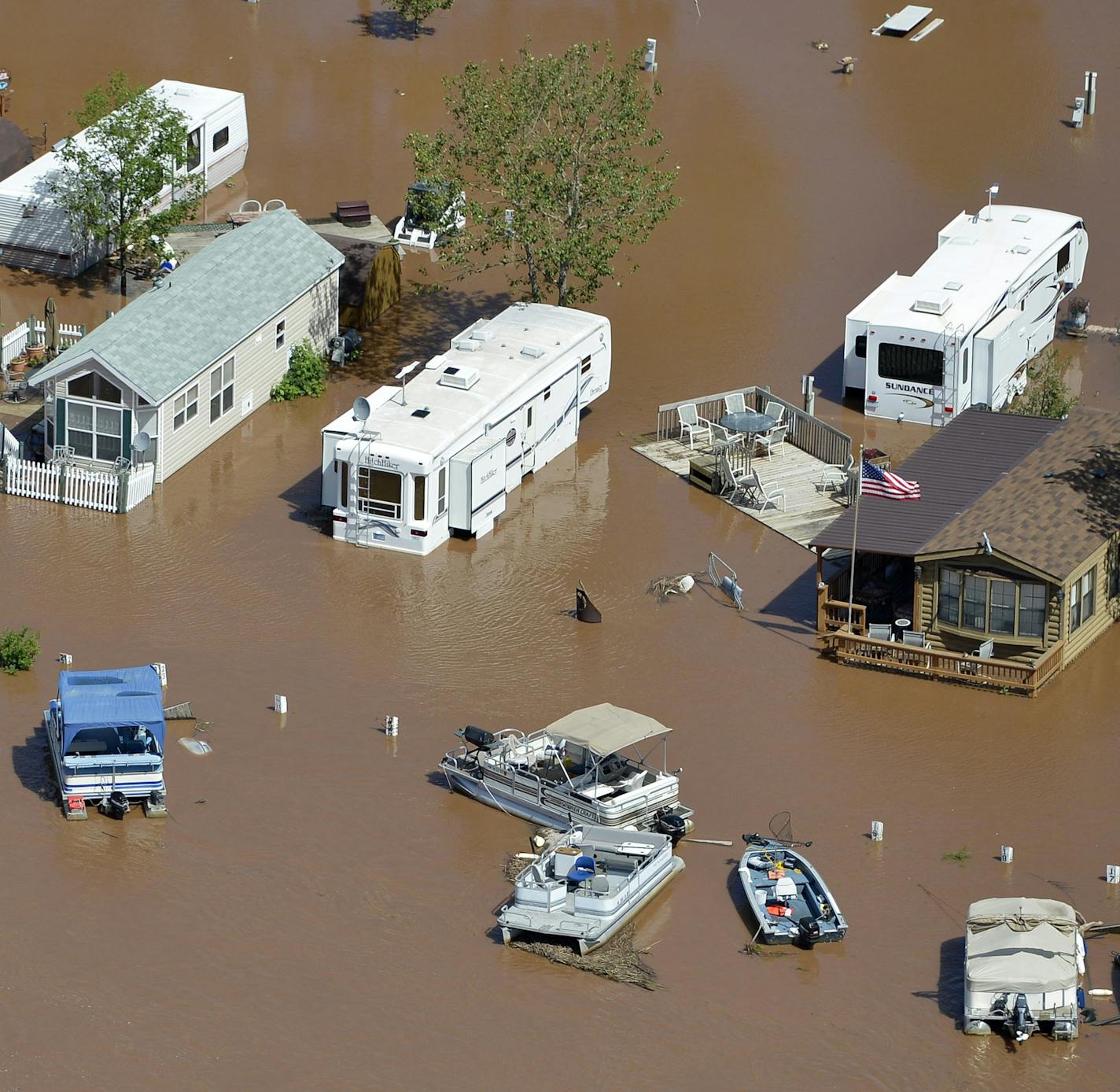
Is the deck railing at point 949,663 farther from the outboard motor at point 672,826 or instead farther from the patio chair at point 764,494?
the outboard motor at point 672,826

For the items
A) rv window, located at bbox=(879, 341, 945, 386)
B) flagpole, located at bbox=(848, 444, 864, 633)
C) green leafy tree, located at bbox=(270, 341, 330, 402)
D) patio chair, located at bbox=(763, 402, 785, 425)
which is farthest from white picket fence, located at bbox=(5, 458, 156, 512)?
rv window, located at bbox=(879, 341, 945, 386)

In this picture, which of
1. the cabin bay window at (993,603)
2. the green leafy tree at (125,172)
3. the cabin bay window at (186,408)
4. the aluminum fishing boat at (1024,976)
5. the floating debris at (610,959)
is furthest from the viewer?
the green leafy tree at (125,172)

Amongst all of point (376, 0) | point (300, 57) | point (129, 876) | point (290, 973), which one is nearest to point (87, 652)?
point (129, 876)

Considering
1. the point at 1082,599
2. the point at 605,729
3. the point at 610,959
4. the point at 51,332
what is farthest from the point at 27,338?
the point at 610,959

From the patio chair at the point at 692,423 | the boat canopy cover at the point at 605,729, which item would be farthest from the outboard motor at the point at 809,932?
the patio chair at the point at 692,423

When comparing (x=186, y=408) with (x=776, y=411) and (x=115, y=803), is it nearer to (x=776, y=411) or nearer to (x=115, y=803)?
(x=776, y=411)
